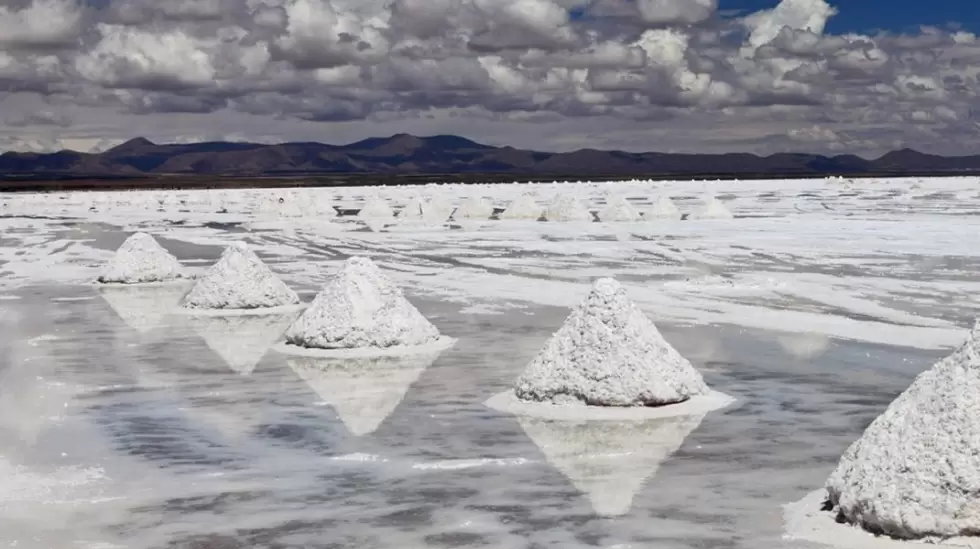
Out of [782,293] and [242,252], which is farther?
[782,293]

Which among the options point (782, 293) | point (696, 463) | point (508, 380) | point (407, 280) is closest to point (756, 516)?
point (696, 463)

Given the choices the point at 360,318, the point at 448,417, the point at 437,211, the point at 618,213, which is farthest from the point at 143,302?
the point at 437,211

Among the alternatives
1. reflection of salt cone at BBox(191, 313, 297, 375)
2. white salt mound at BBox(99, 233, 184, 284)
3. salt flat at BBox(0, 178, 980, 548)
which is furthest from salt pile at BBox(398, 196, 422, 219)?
reflection of salt cone at BBox(191, 313, 297, 375)

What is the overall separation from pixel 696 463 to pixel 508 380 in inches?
162

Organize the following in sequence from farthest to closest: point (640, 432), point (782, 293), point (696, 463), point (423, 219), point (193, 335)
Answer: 1. point (423, 219)
2. point (782, 293)
3. point (193, 335)
4. point (640, 432)
5. point (696, 463)

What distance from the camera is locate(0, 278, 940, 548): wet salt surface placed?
7.70 meters

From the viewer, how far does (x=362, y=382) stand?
43.2ft

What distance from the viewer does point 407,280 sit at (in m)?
25.2

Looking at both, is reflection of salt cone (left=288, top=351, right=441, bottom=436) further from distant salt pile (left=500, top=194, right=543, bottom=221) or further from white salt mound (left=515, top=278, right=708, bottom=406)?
distant salt pile (left=500, top=194, right=543, bottom=221)

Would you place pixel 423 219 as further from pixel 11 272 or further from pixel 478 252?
pixel 11 272

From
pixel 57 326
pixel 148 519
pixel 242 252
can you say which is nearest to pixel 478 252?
pixel 242 252

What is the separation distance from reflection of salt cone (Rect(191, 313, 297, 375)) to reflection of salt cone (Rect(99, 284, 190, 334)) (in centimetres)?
69

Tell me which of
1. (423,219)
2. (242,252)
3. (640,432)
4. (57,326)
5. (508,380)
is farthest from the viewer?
(423,219)

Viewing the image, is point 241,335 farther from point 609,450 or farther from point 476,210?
point 476,210
